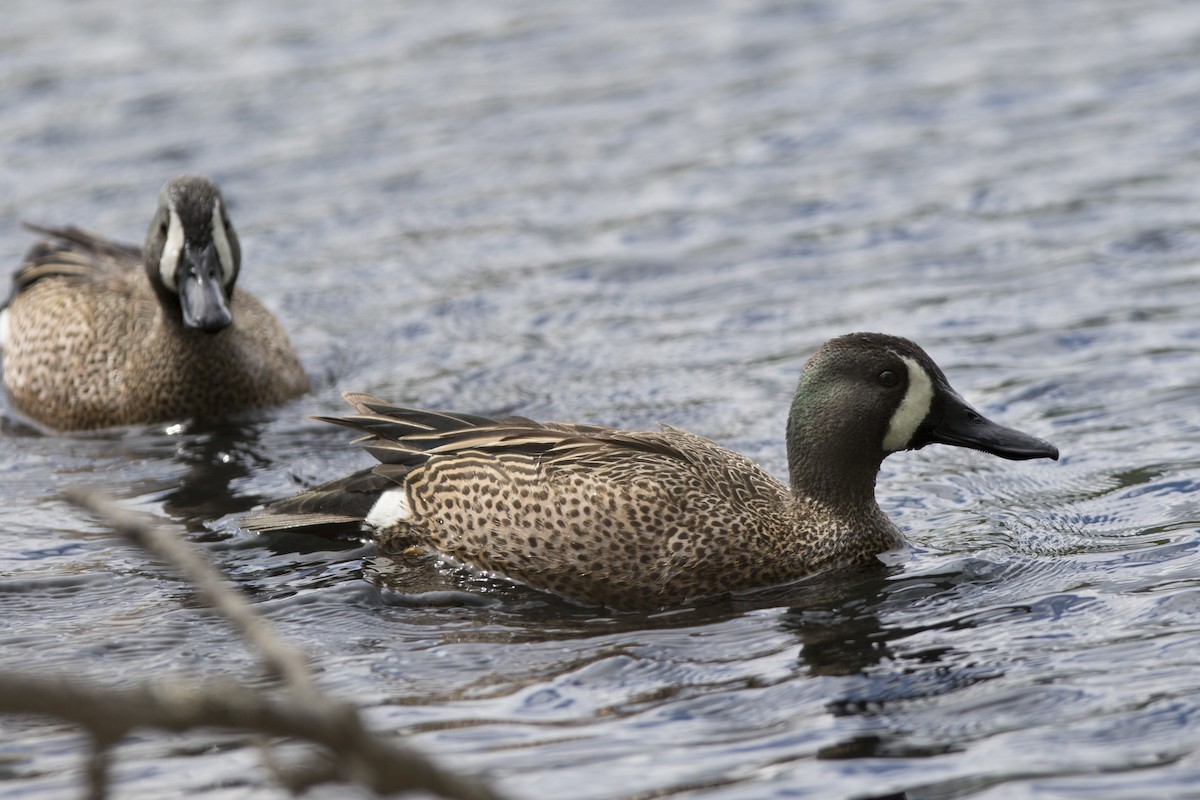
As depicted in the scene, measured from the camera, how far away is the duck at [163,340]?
987 cm

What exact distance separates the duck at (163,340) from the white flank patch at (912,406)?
394 cm

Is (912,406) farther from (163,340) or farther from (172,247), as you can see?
(163,340)

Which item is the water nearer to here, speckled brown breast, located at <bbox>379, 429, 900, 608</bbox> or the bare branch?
speckled brown breast, located at <bbox>379, 429, 900, 608</bbox>

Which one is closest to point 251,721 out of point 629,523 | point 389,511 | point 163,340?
point 629,523

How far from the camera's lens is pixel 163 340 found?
10.2 m

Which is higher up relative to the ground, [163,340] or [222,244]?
[222,244]

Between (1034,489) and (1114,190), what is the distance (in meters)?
4.49

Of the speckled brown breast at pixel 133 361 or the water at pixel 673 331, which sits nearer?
the water at pixel 673 331

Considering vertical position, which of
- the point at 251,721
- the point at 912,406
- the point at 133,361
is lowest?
the point at 912,406

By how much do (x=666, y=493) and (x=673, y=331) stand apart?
144 inches

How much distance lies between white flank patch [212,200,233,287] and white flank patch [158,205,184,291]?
0.18m

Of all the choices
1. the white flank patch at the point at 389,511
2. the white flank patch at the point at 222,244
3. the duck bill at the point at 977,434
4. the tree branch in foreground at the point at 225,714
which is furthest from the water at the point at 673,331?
the tree branch in foreground at the point at 225,714

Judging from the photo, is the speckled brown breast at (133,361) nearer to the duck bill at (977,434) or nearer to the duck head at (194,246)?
the duck head at (194,246)

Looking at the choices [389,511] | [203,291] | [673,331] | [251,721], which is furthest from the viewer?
[673,331]
